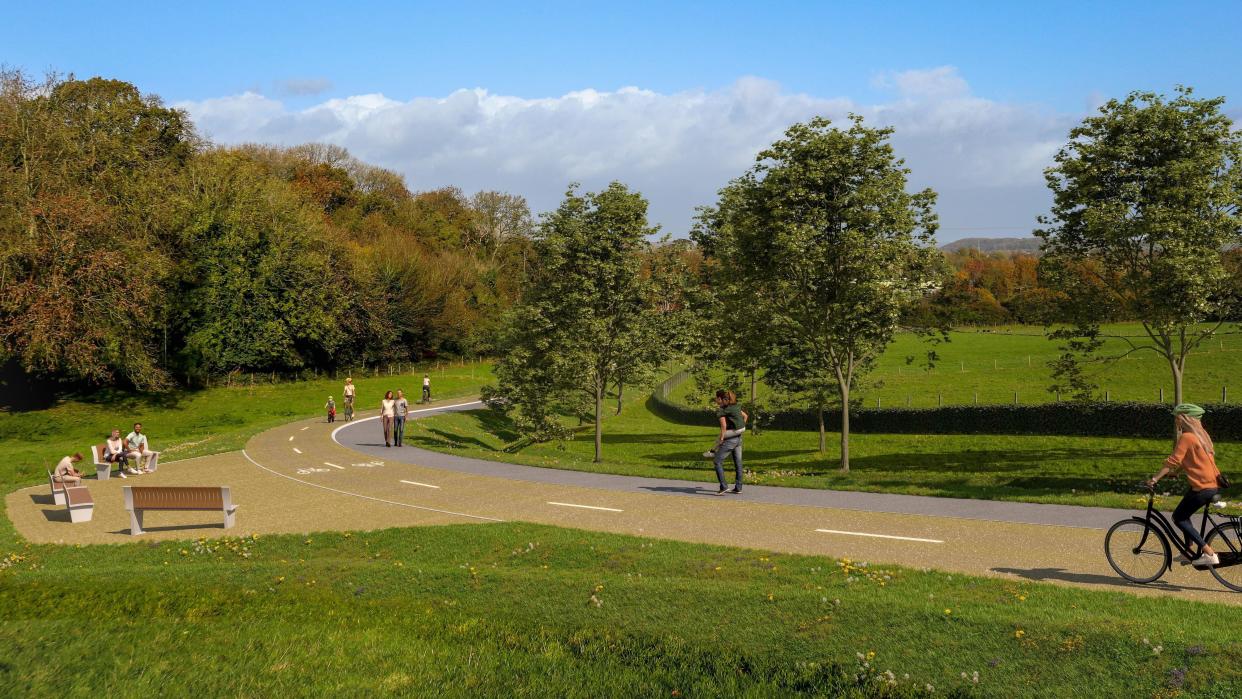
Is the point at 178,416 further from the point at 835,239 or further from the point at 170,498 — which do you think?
the point at 835,239

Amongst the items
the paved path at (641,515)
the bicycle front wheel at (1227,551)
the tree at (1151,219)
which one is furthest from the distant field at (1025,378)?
the bicycle front wheel at (1227,551)

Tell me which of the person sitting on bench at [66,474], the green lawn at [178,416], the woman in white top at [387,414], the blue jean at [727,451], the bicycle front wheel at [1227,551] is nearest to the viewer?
the bicycle front wheel at [1227,551]

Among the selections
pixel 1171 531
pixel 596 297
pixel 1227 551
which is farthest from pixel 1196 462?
pixel 596 297

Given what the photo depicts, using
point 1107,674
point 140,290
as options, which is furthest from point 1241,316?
point 140,290

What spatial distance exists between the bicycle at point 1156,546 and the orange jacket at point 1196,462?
0.85 ft

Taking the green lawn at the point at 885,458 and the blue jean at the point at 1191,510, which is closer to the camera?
the blue jean at the point at 1191,510

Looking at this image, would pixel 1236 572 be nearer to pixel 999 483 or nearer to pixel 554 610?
pixel 554 610

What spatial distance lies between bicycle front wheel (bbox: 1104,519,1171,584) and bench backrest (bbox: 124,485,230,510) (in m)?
15.5

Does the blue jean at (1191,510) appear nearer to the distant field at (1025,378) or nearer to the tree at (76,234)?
the distant field at (1025,378)

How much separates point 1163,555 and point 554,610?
23.9 feet

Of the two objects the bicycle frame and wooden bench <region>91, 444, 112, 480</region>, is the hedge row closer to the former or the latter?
the bicycle frame

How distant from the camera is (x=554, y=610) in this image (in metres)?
9.77

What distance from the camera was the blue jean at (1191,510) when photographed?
958 cm

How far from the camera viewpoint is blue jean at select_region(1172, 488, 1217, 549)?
9.58m
